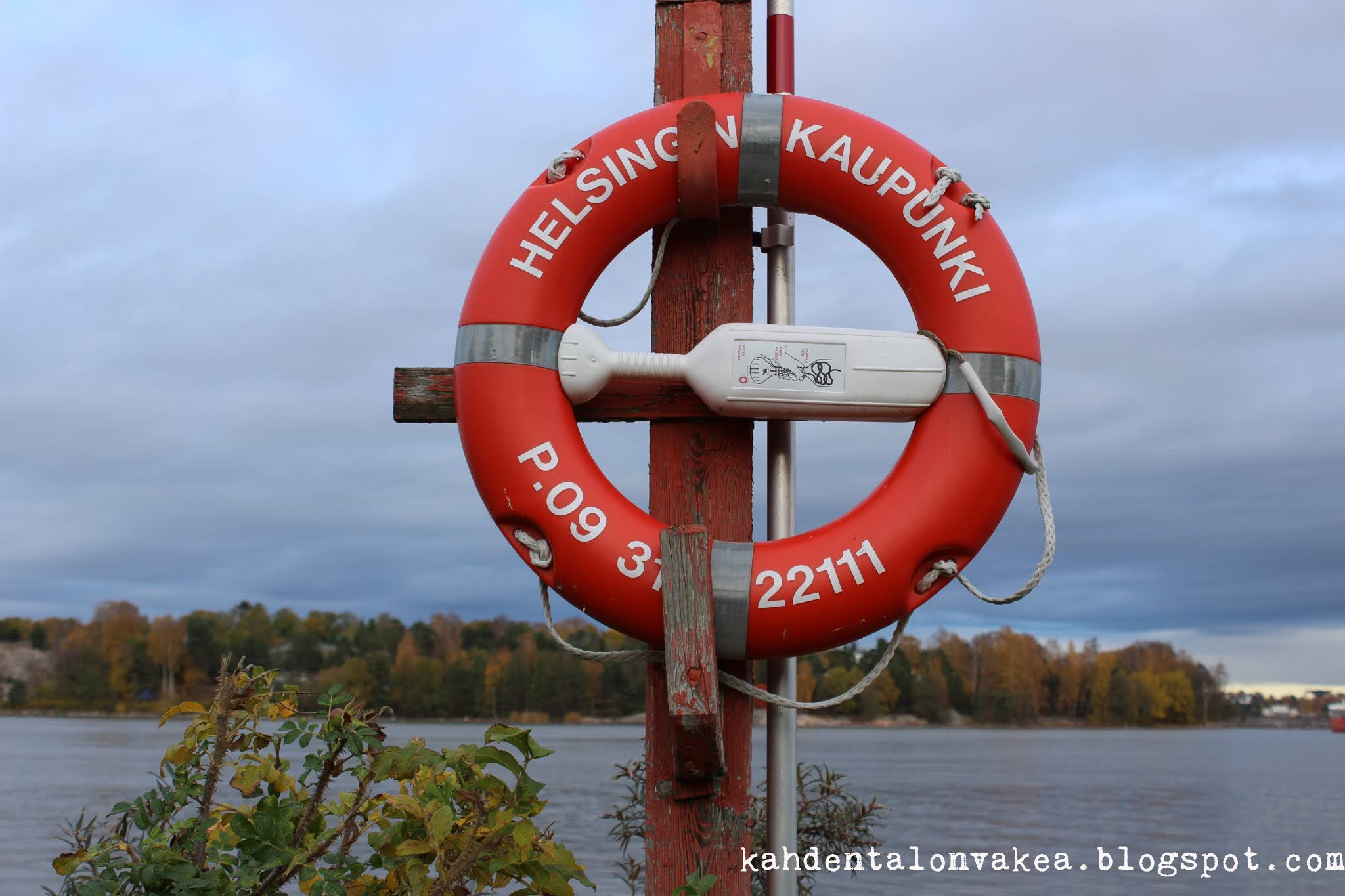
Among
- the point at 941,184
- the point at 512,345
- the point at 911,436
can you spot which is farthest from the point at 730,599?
the point at 941,184

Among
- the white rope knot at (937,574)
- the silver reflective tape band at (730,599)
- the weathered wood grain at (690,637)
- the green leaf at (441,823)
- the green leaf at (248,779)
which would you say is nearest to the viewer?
the green leaf at (441,823)

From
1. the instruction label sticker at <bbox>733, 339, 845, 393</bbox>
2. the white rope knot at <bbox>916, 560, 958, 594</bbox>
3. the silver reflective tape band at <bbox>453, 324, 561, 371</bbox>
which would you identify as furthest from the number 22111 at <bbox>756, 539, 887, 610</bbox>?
the silver reflective tape band at <bbox>453, 324, 561, 371</bbox>

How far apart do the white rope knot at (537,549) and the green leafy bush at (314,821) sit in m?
0.40

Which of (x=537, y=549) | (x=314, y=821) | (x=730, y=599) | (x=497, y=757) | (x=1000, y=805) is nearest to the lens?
(x=497, y=757)

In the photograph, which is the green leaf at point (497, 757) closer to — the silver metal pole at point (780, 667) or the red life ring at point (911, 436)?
the red life ring at point (911, 436)

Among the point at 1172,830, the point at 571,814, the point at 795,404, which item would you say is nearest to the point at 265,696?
the point at 795,404

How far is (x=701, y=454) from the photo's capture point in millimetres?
2537

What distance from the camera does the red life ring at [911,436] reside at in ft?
7.87

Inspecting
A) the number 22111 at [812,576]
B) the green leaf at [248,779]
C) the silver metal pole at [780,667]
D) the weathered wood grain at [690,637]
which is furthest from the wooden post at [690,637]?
the green leaf at [248,779]

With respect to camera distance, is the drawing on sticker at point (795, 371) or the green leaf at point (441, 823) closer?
the green leaf at point (441, 823)

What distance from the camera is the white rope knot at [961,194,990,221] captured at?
260 centimetres

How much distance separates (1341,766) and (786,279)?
4170 cm

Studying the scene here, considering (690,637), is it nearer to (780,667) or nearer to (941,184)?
(780,667)

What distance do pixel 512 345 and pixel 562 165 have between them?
1.34ft
